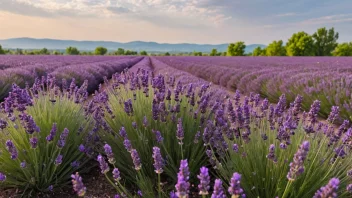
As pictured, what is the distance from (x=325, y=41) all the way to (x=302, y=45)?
662cm

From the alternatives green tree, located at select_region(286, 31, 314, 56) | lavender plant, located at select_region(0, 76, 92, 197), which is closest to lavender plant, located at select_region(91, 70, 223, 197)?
lavender plant, located at select_region(0, 76, 92, 197)

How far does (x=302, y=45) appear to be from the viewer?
47.3m

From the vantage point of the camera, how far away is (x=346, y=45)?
48219 millimetres

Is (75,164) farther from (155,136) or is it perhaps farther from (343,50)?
(343,50)

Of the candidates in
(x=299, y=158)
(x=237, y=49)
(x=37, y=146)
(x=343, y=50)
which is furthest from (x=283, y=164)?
(x=237, y=49)

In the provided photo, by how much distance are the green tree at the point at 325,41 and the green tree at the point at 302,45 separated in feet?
6.10

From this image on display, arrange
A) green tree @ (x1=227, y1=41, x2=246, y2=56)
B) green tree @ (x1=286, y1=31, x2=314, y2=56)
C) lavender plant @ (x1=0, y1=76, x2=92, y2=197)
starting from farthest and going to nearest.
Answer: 1. green tree @ (x1=227, y1=41, x2=246, y2=56)
2. green tree @ (x1=286, y1=31, x2=314, y2=56)
3. lavender plant @ (x1=0, y1=76, x2=92, y2=197)

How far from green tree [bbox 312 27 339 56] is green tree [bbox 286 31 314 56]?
186 centimetres

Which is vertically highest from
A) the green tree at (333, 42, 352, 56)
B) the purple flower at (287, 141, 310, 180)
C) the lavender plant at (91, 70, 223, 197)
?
the green tree at (333, 42, 352, 56)

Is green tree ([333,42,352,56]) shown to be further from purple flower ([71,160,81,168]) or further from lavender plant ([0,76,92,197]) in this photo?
purple flower ([71,160,81,168])

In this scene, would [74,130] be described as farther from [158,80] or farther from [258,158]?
[258,158]

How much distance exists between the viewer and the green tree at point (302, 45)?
155 feet

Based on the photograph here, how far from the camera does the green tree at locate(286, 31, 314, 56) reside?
47.3 meters

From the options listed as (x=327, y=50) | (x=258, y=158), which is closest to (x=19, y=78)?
(x=258, y=158)
